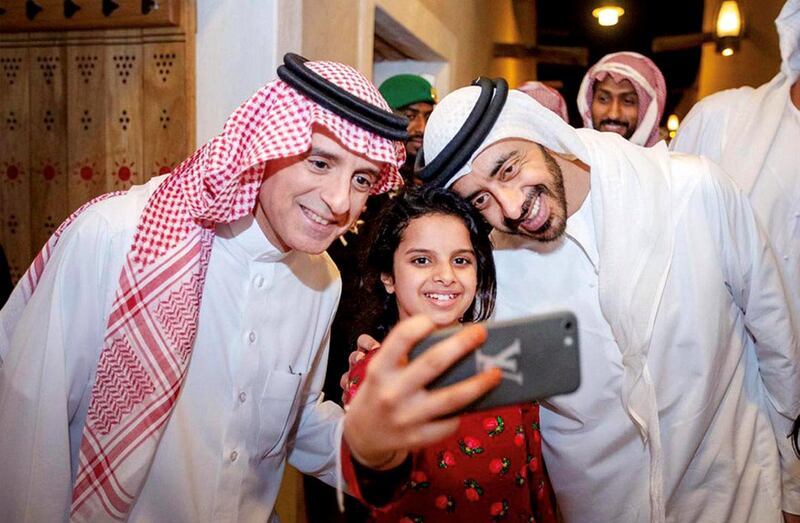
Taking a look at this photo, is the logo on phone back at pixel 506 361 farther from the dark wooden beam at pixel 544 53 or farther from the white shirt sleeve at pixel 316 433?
the dark wooden beam at pixel 544 53

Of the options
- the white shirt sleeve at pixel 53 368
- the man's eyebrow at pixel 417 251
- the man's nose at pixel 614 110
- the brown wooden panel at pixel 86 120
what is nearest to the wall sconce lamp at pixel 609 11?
the man's nose at pixel 614 110

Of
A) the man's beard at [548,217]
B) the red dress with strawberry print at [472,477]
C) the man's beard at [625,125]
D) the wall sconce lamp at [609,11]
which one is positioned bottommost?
the red dress with strawberry print at [472,477]

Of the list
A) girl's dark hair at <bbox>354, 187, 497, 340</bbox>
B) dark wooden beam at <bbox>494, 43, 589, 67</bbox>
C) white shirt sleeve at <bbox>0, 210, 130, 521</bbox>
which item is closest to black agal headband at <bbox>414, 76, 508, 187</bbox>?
girl's dark hair at <bbox>354, 187, 497, 340</bbox>

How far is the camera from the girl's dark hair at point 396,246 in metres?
2.08

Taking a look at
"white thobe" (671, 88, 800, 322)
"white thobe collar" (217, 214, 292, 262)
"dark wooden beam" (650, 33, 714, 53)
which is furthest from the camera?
"dark wooden beam" (650, 33, 714, 53)

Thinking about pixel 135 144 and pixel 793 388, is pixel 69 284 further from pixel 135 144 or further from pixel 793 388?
pixel 793 388

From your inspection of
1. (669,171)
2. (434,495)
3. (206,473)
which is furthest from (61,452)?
(669,171)

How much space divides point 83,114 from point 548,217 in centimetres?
237

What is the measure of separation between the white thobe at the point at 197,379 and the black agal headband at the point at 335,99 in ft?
1.24

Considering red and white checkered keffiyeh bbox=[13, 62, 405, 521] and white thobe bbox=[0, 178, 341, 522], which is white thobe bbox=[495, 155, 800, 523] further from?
red and white checkered keffiyeh bbox=[13, 62, 405, 521]

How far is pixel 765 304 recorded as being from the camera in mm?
2010

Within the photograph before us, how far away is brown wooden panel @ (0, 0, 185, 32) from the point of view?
2.96 metres

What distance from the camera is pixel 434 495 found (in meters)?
1.90

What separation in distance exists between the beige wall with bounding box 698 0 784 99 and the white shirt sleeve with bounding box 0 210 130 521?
6694 mm
